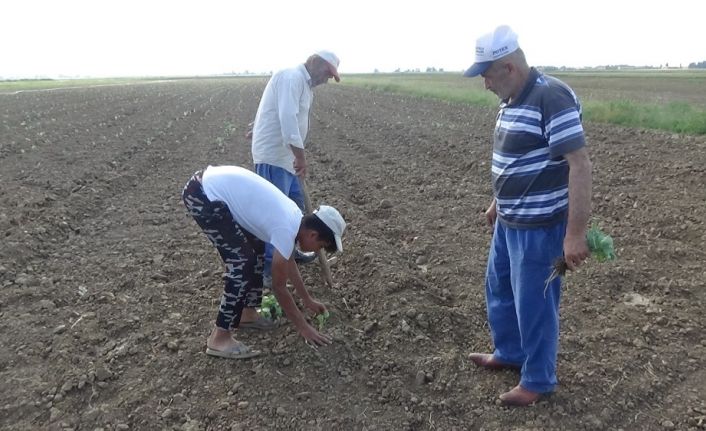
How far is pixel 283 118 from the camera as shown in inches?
A: 172

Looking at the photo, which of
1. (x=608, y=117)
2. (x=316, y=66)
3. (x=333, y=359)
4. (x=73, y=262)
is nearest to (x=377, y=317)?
(x=333, y=359)

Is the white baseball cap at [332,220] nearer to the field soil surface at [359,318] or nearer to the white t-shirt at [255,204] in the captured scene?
the white t-shirt at [255,204]

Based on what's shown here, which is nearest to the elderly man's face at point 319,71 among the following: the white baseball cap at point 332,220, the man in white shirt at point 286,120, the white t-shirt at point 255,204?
the man in white shirt at point 286,120

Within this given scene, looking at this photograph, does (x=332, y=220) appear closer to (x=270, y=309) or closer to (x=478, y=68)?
(x=478, y=68)

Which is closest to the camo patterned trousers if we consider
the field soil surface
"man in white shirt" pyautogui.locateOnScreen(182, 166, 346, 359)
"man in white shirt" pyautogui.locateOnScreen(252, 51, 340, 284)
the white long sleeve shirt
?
"man in white shirt" pyautogui.locateOnScreen(182, 166, 346, 359)

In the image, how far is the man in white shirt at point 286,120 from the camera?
172 inches

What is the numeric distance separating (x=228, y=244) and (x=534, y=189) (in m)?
1.87

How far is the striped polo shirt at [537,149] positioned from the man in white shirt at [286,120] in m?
1.85

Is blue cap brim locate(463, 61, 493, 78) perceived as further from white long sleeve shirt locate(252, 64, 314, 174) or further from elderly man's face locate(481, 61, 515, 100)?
white long sleeve shirt locate(252, 64, 314, 174)

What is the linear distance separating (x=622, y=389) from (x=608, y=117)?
13380 mm

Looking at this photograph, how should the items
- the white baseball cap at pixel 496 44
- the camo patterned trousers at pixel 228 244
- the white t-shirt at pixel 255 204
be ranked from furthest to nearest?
1. the camo patterned trousers at pixel 228 244
2. the white t-shirt at pixel 255 204
3. the white baseball cap at pixel 496 44

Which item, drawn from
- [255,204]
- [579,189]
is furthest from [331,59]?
[579,189]

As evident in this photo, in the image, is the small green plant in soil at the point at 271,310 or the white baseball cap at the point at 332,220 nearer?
the white baseball cap at the point at 332,220

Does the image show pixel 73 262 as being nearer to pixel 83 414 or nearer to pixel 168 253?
pixel 168 253
